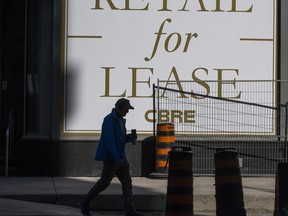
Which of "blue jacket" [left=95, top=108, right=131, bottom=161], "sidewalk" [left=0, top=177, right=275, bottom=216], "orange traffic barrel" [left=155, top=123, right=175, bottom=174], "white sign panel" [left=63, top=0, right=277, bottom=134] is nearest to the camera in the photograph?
"blue jacket" [left=95, top=108, right=131, bottom=161]

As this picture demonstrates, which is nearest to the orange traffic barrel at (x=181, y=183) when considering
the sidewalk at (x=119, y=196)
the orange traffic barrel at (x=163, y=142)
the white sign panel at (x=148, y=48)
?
the sidewalk at (x=119, y=196)

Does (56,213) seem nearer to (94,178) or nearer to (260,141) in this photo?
(94,178)

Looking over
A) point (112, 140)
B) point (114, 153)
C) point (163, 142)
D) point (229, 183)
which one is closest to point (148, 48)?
point (163, 142)

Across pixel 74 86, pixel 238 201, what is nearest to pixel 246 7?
pixel 74 86

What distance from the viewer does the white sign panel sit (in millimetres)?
15555

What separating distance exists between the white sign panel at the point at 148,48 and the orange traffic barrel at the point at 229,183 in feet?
17.0

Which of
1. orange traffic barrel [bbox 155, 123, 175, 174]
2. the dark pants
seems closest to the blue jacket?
the dark pants

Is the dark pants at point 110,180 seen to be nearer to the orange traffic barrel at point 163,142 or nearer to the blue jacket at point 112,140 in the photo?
the blue jacket at point 112,140

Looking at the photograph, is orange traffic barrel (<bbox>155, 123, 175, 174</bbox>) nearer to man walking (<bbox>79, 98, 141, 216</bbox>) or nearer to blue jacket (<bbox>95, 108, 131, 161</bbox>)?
man walking (<bbox>79, 98, 141, 216</bbox>)

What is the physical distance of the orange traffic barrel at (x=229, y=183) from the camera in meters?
10.6

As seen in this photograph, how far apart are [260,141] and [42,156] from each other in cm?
414

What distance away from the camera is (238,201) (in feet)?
34.9

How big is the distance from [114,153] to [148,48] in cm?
460

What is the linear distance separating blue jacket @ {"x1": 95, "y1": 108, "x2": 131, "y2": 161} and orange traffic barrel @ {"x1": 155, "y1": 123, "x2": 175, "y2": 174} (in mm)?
3272
